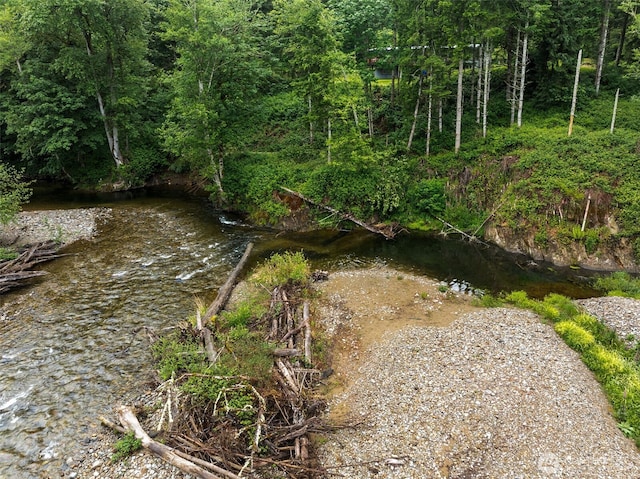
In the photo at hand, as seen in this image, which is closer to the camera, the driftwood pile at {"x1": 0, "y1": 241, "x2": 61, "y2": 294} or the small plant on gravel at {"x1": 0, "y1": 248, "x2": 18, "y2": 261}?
the driftwood pile at {"x1": 0, "y1": 241, "x2": 61, "y2": 294}

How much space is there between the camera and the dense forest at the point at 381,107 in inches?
888

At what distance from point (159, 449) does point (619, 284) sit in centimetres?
1885

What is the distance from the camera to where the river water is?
35.9ft

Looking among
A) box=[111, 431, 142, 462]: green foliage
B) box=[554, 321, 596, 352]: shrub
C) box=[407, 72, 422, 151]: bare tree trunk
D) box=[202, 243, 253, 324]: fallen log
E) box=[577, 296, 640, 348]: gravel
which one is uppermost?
box=[407, 72, 422, 151]: bare tree trunk

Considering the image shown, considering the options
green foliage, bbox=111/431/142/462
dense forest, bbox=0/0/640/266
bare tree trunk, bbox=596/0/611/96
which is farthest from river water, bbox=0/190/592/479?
bare tree trunk, bbox=596/0/611/96

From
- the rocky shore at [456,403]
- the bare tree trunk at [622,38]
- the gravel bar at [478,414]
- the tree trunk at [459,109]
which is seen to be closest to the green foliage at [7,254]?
the rocky shore at [456,403]

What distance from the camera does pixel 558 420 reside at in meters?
10.0

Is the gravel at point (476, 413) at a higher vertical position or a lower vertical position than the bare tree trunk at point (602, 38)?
lower

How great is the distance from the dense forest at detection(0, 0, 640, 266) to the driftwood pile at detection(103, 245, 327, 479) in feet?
54.7

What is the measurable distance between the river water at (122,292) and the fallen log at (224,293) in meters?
0.64

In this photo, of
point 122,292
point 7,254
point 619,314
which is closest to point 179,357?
point 122,292

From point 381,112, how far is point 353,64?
23.4 ft

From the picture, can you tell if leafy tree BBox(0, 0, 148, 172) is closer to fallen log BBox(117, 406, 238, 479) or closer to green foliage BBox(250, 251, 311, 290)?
green foliage BBox(250, 251, 311, 290)

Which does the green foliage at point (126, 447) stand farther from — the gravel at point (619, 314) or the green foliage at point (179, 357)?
the gravel at point (619, 314)
